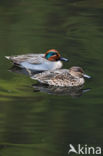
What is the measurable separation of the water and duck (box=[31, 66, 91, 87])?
0.13 m

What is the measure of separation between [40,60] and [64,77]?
1.18 meters

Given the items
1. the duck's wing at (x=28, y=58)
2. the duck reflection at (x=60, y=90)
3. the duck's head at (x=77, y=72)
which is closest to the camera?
the duck reflection at (x=60, y=90)

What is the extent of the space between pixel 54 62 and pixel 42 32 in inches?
73.2

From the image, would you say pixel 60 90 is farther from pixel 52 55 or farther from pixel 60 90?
pixel 52 55

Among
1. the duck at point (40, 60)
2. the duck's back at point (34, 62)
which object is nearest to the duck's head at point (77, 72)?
the duck at point (40, 60)

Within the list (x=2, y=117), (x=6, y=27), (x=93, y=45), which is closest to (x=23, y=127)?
(x=2, y=117)

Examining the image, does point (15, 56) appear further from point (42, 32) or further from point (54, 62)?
point (42, 32)

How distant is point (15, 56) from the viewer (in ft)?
37.0

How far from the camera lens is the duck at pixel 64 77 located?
33.7 ft

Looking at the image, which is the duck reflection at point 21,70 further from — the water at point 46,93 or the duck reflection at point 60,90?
the duck reflection at point 60,90

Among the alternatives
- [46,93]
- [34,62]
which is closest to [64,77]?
[46,93]

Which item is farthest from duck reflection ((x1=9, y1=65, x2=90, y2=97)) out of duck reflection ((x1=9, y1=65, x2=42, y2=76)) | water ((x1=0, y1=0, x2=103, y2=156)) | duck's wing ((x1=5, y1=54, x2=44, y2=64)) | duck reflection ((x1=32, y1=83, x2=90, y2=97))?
duck's wing ((x1=5, y1=54, x2=44, y2=64))

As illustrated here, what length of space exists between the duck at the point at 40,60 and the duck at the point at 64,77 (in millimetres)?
849

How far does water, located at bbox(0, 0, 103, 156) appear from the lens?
798cm
